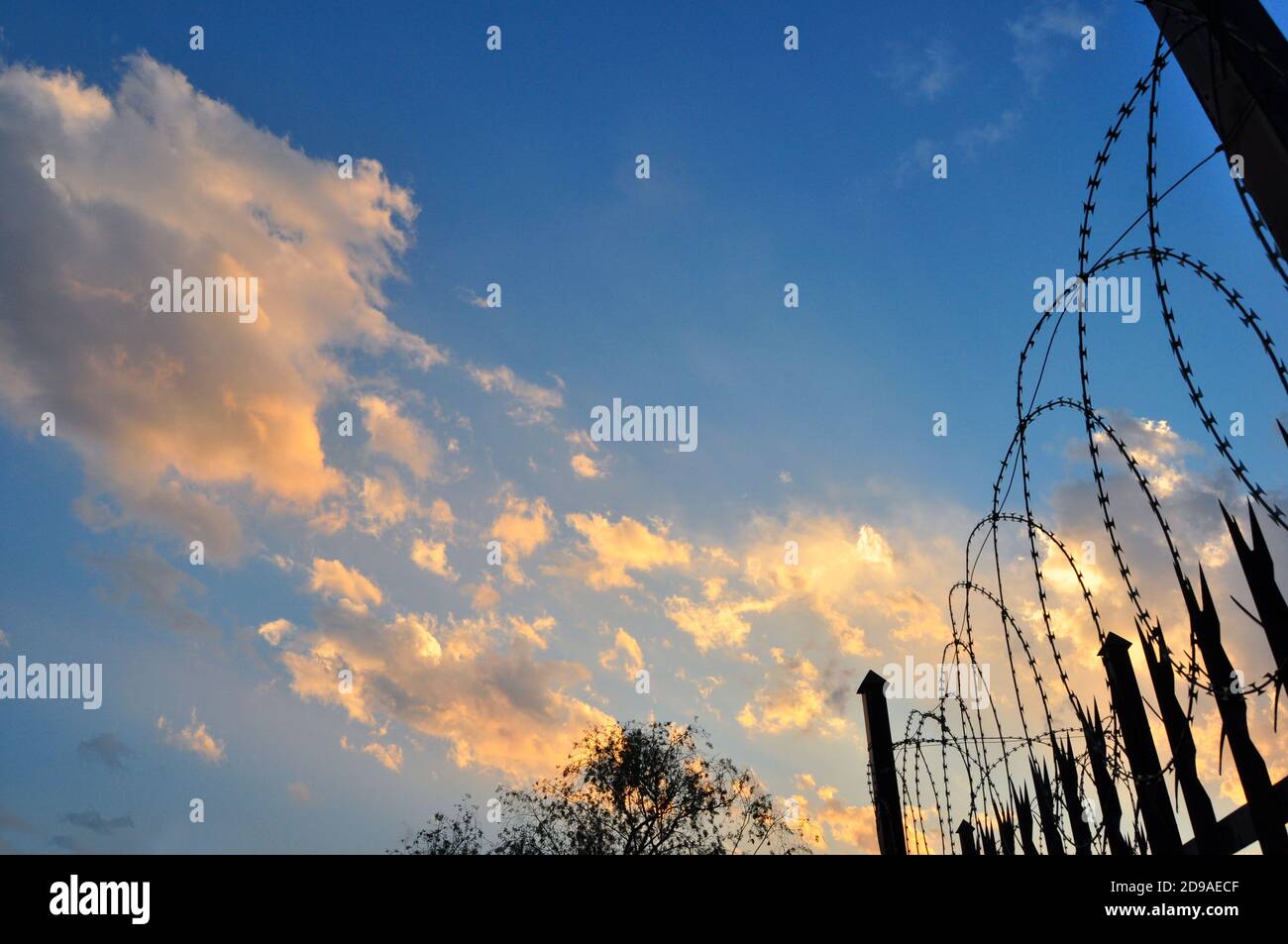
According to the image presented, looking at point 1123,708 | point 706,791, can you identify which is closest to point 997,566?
point 1123,708

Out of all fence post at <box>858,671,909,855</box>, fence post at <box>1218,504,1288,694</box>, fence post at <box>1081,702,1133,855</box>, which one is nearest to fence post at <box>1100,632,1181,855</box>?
fence post at <box>1081,702,1133,855</box>

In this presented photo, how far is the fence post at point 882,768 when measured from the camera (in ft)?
22.8

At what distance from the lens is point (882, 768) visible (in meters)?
7.10

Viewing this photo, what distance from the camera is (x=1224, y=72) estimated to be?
→ 381 centimetres

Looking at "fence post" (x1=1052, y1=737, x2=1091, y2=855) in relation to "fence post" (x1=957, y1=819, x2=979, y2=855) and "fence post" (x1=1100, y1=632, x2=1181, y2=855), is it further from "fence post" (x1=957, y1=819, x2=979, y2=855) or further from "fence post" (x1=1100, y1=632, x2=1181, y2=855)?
"fence post" (x1=957, y1=819, x2=979, y2=855)

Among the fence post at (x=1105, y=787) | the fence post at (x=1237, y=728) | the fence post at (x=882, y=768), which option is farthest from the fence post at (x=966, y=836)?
the fence post at (x=1237, y=728)

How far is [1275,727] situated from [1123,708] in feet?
5.04

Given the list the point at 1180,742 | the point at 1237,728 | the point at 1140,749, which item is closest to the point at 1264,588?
the point at 1237,728

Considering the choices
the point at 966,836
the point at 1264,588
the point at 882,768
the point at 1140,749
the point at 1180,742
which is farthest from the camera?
the point at 966,836

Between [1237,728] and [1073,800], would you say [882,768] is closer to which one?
[1073,800]

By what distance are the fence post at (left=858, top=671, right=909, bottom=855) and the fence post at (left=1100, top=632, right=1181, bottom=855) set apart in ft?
7.42

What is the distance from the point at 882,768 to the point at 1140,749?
8.17 feet
